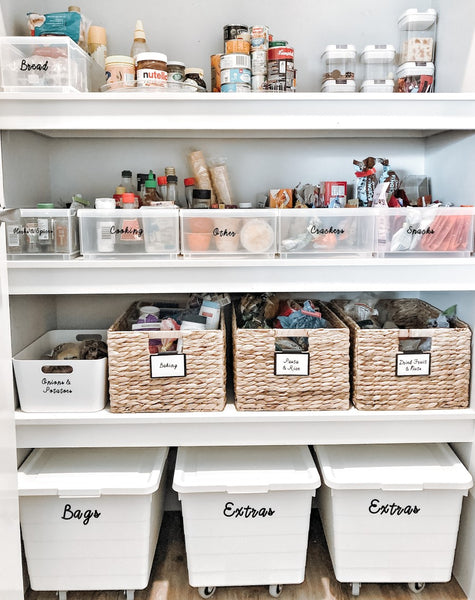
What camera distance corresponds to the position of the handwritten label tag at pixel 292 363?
1.68 metres

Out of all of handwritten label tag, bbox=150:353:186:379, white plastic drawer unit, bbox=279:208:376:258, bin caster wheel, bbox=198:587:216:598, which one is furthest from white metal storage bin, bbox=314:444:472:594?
white plastic drawer unit, bbox=279:208:376:258

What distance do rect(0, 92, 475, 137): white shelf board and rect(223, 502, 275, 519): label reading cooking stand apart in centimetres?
104

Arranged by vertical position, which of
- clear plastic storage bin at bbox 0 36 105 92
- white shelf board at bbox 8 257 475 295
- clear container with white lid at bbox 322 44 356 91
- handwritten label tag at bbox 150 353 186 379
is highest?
clear container with white lid at bbox 322 44 356 91

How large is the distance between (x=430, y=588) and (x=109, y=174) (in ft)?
5.36

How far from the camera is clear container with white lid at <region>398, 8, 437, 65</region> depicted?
6.00 ft

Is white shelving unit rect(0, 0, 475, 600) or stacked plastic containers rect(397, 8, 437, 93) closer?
white shelving unit rect(0, 0, 475, 600)

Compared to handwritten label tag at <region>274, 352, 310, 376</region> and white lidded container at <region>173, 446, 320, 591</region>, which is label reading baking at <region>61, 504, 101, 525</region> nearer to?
white lidded container at <region>173, 446, 320, 591</region>

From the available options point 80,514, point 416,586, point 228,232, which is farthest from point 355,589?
point 228,232

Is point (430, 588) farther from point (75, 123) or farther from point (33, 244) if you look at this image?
point (75, 123)

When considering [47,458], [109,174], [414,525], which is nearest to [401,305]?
[414,525]

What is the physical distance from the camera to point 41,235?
5.38ft

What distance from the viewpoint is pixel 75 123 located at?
5.19 ft

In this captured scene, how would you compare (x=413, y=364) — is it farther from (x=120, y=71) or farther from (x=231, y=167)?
(x=120, y=71)

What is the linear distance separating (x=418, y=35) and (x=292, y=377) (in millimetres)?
1111
